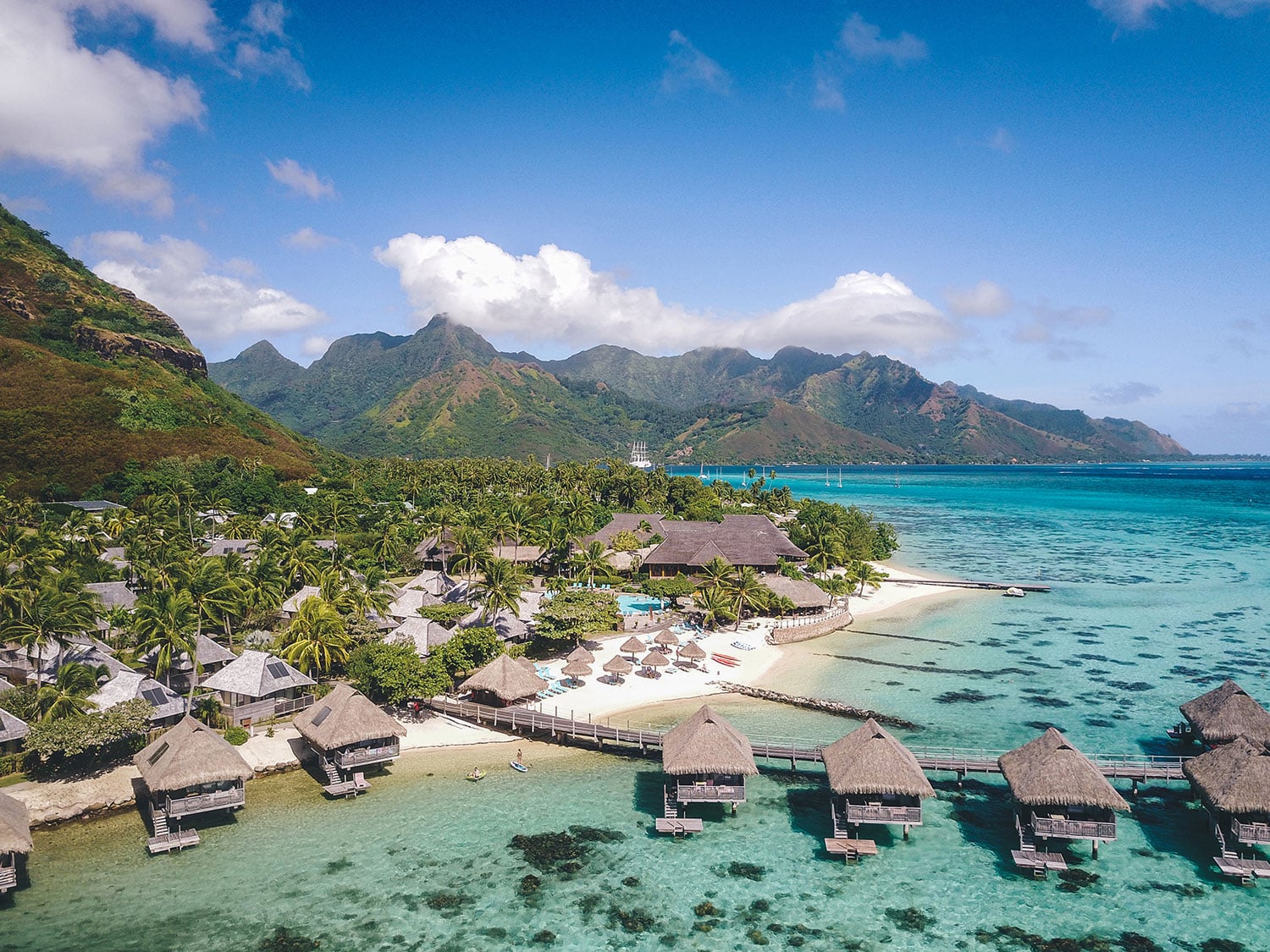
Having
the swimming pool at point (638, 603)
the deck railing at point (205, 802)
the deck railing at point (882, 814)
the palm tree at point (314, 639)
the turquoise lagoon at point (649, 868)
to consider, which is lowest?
the turquoise lagoon at point (649, 868)

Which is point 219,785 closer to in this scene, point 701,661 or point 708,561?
point 701,661

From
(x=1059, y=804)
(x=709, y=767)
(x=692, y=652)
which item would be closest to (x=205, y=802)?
(x=709, y=767)

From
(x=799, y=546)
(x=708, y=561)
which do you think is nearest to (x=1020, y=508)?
(x=799, y=546)

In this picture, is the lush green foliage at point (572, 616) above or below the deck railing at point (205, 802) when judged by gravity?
above

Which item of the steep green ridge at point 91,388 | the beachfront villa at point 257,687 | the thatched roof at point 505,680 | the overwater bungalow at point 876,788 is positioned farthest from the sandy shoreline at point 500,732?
the steep green ridge at point 91,388

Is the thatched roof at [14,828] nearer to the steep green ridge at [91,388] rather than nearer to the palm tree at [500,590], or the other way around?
the palm tree at [500,590]

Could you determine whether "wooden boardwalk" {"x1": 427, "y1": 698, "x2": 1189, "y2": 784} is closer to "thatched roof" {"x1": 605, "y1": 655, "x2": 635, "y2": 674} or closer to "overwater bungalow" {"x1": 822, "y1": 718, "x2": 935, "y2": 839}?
"overwater bungalow" {"x1": 822, "y1": 718, "x2": 935, "y2": 839}
